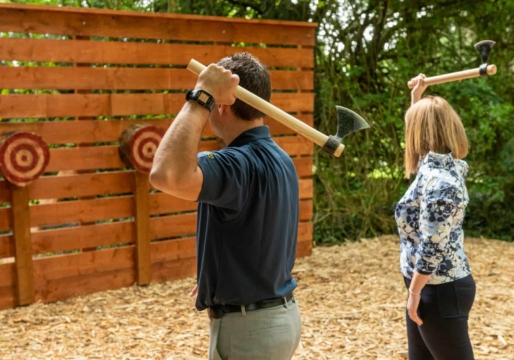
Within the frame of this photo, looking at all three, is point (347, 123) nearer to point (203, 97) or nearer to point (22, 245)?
point (203, 97)

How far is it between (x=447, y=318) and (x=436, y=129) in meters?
0.82

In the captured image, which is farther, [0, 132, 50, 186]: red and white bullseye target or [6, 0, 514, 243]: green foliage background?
[6, 0, 514, 243]: green foliage background

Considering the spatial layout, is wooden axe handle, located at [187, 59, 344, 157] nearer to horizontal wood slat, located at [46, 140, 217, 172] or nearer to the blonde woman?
the blonde woman

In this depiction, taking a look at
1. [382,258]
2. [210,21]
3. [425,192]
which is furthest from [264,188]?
[382,258]

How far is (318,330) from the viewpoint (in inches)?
175

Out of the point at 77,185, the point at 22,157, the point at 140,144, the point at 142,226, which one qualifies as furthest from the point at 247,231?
the point at 142,226

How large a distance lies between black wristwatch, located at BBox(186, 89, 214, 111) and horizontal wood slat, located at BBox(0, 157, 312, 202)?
10.9 feet

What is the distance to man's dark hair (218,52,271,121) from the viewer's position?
2.12 metres

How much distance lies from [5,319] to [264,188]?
3.32m

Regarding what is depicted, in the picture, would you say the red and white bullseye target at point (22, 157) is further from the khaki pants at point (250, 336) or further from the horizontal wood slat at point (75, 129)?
the khaki pants at point (250, 336)

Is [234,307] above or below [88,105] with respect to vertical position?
below

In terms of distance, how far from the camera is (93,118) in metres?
5.24

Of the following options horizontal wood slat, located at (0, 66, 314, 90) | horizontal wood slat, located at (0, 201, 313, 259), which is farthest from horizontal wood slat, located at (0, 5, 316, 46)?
horizontal wood slat, located at (0, 201, 313, 259)

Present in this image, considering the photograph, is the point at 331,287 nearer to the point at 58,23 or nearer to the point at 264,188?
the point at 58,23
